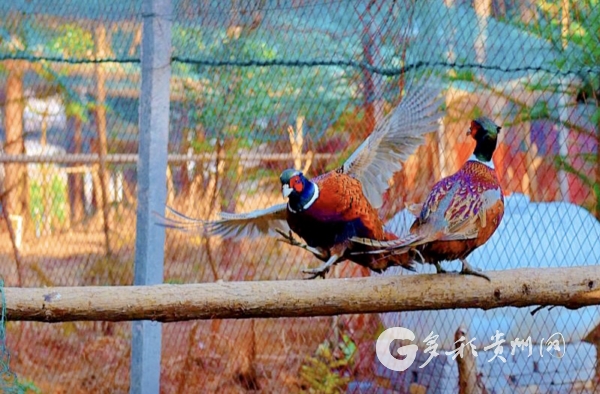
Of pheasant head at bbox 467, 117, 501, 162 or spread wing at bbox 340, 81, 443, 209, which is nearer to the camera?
pheasant head at bbox 467, 117, 501, 162

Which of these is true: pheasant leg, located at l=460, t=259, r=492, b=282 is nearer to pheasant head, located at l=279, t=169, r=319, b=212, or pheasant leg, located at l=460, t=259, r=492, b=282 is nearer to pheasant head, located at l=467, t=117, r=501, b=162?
pheasant head, located at l=467, t=117, r=501, b=162

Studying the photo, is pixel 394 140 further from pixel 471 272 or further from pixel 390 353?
pixel 390 353

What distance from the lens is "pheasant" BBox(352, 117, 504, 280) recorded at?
2080mm

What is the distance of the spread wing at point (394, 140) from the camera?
252cm

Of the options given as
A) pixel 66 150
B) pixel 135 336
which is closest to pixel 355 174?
pixel 135 336

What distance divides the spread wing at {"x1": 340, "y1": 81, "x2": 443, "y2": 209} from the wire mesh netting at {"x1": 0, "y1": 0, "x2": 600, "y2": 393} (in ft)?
1.30

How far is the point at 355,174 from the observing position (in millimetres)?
2590

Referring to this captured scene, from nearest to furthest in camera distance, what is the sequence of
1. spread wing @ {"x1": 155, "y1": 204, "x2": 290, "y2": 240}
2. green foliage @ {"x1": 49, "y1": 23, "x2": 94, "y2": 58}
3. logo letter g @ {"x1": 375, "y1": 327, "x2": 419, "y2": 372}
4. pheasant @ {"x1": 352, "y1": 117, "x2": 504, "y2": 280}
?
pheasant @ {"x1": 352, "y1": 117, "x2": 504, "y2": 280}
spread wing @ {"x1": 155, "y1": 204, "x2": 290, "y2": 240}
logo letter g @ {"x1": 375, "y1": 327, "x2": 419, "y2": 372}
green foliage @ {"x1": 49, "y1": 23, "x2": 94, "y2": 58}

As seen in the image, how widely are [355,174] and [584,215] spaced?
3.51 ft

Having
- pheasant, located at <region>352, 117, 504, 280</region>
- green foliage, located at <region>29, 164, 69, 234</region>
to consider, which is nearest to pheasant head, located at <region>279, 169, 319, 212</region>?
pheasant, located at <region>352, 117, 504, 280</region>

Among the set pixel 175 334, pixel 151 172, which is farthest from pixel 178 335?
pixel 151 172

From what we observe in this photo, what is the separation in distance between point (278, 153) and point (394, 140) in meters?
0.89

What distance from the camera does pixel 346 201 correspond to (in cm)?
233

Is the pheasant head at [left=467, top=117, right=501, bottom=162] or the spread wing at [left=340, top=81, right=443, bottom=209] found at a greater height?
the spread wing at [left=340, top=81, right=443, bottom=209]
